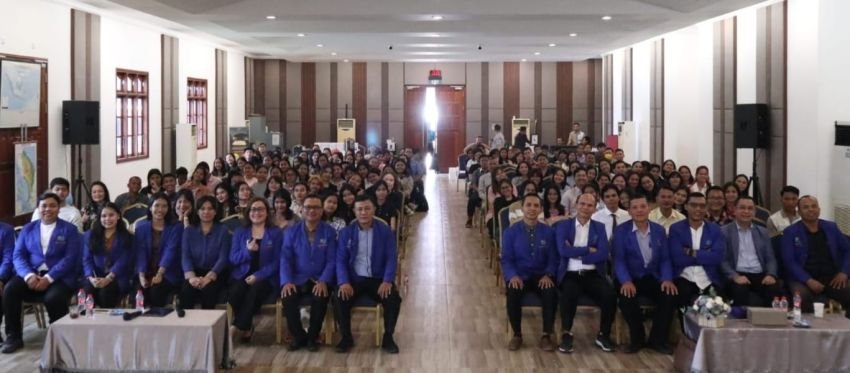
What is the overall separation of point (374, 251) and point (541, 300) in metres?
1.33

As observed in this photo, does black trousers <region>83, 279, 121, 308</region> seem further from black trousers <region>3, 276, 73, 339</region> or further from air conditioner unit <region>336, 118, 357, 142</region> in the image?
air conditioner unit <region>336, 118, 357, 142</region>

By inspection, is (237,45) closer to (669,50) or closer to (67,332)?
(669,50)

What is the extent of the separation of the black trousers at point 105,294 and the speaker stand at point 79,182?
572 cm

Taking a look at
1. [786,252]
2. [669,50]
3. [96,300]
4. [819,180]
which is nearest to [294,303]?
[96,300]

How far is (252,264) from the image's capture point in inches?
263

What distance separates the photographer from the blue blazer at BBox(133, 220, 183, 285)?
6684 millimetres

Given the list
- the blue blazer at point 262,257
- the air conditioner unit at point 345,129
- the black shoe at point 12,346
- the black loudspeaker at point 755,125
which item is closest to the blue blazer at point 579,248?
the blue blazer at point 262,257

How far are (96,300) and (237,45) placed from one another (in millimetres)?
13481

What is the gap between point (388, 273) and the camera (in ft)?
21.4

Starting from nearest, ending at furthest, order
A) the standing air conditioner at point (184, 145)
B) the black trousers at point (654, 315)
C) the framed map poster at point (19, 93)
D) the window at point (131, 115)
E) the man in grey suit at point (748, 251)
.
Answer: the black trousers at point (654, 315), the man in grey suit at point (748, 251), the framed map poster at point (19, 93), the window at point (131, 115), the standing air conditioner at point (184, 145)

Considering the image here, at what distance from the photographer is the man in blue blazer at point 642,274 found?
6398mm

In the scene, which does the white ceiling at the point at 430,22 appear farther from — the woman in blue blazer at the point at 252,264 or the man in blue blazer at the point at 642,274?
the man in blue blazer at the point at 642,274

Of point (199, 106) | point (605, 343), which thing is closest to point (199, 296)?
point (605, 343)

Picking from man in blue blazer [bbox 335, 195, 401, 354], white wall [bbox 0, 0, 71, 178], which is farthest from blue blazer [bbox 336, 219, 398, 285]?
white wall [bbox 0, 0, 71, 178]
